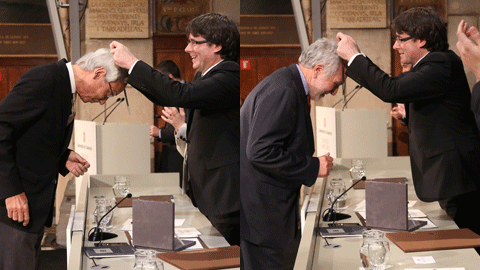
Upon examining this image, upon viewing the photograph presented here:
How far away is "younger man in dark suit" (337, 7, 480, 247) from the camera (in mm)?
1943

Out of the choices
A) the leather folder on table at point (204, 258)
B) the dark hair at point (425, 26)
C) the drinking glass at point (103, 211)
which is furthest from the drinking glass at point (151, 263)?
the dark hair at point (425, 26)

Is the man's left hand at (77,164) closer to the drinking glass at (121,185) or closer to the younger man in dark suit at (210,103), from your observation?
the drinking glass at (121,185)

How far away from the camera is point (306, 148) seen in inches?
70.5

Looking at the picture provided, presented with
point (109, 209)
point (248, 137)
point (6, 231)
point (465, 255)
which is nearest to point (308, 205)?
point (248, 137)

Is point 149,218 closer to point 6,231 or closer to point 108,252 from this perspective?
point 108,252

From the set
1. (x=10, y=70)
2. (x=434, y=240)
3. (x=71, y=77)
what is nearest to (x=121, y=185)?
(x=71, y=77)

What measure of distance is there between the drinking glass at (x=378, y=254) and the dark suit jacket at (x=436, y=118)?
2.36 feet

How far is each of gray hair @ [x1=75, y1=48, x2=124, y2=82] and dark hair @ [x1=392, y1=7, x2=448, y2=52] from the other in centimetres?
130

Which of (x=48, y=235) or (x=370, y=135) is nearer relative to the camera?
(x=48, y=235)

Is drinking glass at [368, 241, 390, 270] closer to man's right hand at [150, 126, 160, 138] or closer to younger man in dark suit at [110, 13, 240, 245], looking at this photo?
younger man in dark suit at [110, 13, 240, 245]

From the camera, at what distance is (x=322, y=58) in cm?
191

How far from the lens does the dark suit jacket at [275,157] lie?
166 cm

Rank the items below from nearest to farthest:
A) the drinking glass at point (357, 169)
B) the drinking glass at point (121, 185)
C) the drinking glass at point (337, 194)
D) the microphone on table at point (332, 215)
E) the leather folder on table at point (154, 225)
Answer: the leather folder on table at point (154, 225)
the drinking glass at point (121, 185)
the microphone on table at point (332, 215)
the drinking glass at point (337, 194)
the drinking glass at point (357, 169)

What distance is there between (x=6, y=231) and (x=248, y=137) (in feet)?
3.26
